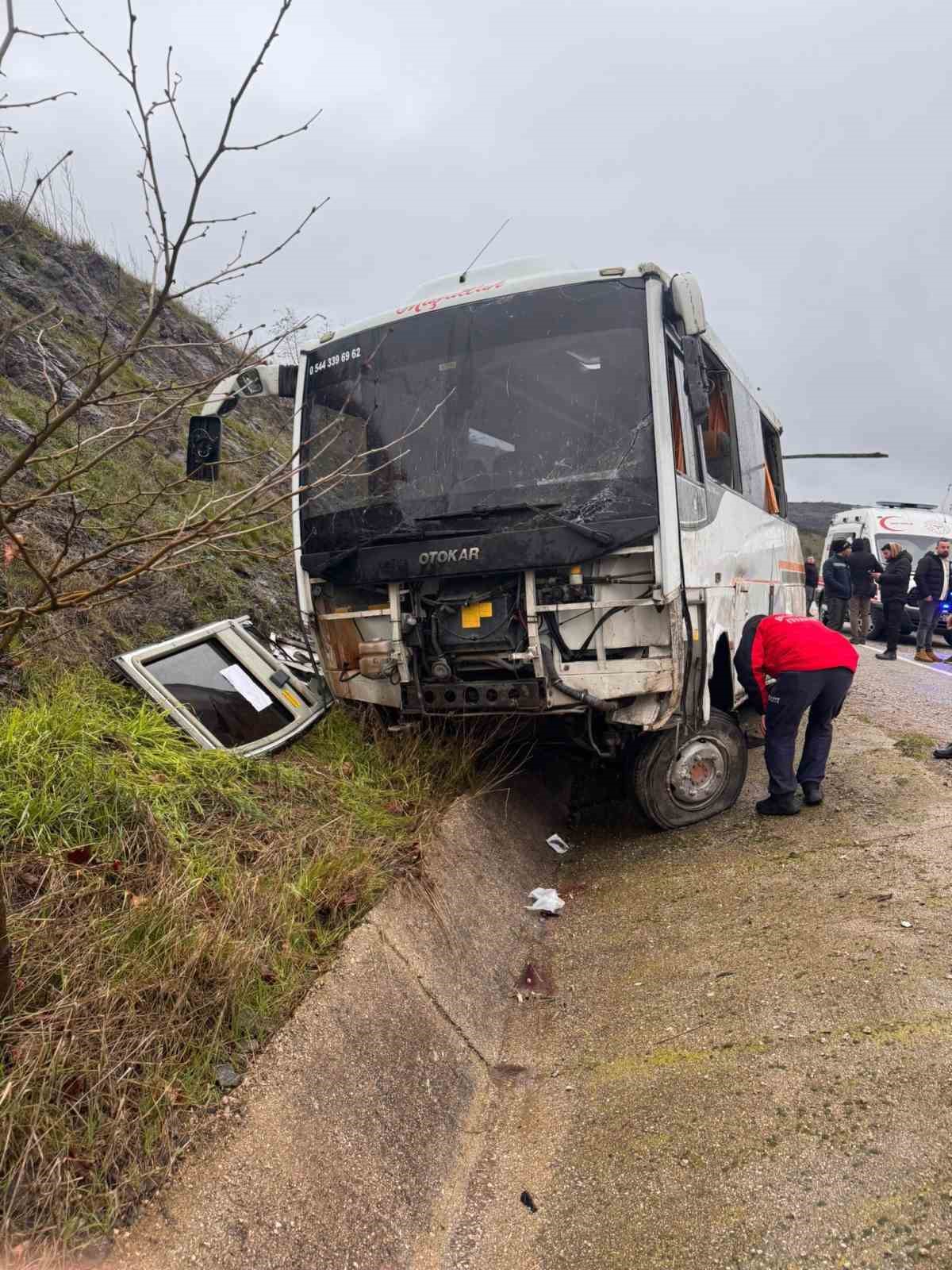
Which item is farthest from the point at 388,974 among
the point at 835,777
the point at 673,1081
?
the point at 835,777

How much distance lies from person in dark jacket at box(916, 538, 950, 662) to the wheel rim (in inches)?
345

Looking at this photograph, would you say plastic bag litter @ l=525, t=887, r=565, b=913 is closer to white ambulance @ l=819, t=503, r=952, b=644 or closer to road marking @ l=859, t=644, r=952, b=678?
road marking @ l=859, t=644, r=952, b=678

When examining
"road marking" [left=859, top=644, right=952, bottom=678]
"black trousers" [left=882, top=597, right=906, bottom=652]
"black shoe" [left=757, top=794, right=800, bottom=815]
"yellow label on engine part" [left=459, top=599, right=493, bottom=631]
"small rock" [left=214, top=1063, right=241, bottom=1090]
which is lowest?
"road marking" [left=859, top=644, right=952, bottom=678]

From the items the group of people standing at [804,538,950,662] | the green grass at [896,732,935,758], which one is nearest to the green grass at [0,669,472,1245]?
the green grass at [896,732,935,758]

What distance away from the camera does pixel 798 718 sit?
5523mm

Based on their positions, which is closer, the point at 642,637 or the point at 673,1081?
the point at 673,1081

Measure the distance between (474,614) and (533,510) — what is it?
0.65 metres

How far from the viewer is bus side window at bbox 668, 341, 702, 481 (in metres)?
4.64

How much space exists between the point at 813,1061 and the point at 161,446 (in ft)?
26.6

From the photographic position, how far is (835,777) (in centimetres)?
606

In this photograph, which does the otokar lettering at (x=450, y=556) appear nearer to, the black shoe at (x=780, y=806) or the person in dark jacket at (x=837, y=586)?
the black shoe at (x=780, y=806)

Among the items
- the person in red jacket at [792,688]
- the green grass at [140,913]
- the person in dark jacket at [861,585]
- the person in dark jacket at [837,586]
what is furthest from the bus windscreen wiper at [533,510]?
the person in dark jacket at [837,586]

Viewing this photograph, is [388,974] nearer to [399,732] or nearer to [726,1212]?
[726,1212]

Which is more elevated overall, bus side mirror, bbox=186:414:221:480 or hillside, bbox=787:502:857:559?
bus side mirror, bbox=186:414:221:480
